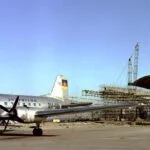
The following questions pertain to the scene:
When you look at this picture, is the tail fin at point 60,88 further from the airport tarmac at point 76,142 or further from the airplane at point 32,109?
the airport tarmac at point 76,142

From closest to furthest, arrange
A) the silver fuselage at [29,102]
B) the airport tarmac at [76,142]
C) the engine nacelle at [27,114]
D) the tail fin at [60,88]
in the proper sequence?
the airport tarmac at [76,142] → the engine nacelle at [27,114] → the silver fuselage at [29,102] → the tail fin at [60,88]

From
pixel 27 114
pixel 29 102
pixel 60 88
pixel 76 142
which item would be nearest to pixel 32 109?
pixel 27 114

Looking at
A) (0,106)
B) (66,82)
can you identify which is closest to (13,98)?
(0,106)

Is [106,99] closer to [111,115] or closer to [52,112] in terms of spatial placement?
[111,115]

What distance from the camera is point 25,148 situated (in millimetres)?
21859

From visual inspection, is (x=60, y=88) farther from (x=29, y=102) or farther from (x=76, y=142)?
(x=76, y=142)

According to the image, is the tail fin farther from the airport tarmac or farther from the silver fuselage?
the airport tarmac

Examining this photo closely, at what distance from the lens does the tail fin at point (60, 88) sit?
51.4 meters

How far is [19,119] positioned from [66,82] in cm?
2120

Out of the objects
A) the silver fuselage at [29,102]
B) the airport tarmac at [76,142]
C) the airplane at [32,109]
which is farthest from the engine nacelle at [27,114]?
the silver fuselage at [29,102]

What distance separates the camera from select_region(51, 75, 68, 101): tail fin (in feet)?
169

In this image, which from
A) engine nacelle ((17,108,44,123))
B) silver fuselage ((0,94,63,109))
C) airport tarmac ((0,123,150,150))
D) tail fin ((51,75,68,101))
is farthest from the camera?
tail fin ((51,75,68,101))

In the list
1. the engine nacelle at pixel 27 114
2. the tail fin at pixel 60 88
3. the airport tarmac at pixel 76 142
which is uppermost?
the tail fin at pixel 60 88

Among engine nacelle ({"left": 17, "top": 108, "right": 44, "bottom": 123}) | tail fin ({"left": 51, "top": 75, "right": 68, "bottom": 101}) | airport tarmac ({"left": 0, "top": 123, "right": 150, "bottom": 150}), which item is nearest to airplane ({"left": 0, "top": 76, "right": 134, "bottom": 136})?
engine nacelle ({"left": 17, "top": 108, "right": 44, "bottom": 123})
